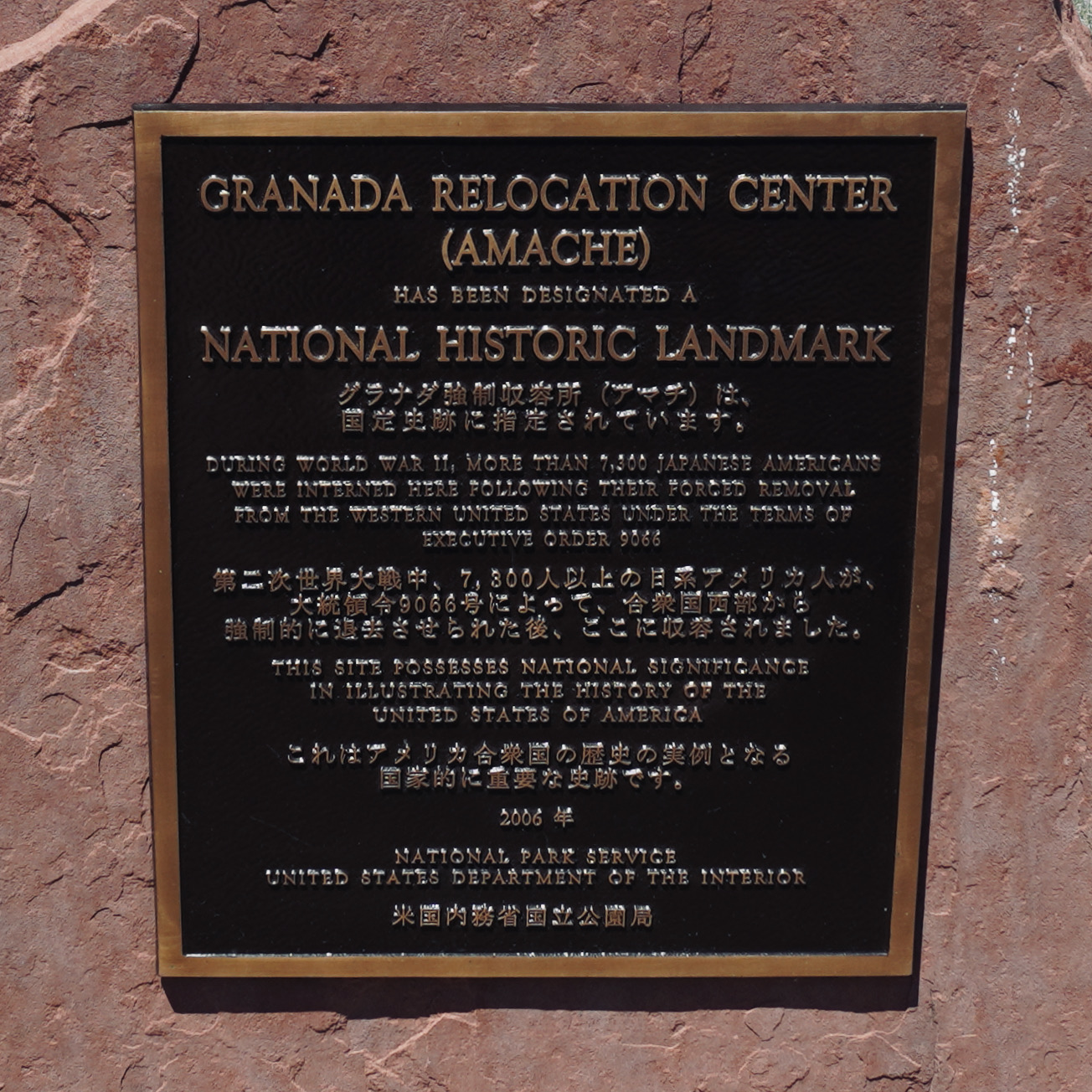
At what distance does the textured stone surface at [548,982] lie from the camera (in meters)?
2.92

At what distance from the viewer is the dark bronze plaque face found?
114 inches

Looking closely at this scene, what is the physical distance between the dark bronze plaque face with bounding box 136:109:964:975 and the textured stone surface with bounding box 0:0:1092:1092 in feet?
0.51

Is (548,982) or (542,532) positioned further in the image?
(548,982)

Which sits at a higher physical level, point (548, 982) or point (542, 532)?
point (542, 532)

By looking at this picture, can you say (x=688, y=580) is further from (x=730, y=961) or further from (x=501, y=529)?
(x=730, y=961)

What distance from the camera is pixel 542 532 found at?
3057 mm

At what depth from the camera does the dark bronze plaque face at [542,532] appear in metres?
2.91

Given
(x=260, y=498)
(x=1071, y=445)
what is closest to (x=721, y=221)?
(x=1071, y=445)

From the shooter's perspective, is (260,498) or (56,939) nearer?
(260,498)

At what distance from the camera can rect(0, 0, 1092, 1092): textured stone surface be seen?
115 inches

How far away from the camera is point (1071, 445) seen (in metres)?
3.08

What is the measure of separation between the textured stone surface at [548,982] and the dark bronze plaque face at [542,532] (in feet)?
0.51

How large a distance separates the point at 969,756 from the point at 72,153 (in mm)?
3151

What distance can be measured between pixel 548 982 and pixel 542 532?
141 centimetres
